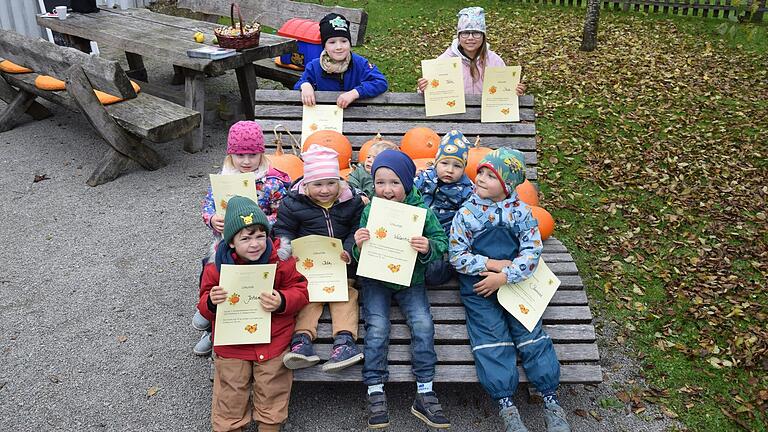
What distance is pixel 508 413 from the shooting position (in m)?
3.68

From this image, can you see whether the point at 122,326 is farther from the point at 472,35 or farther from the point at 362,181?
the point at 472,35

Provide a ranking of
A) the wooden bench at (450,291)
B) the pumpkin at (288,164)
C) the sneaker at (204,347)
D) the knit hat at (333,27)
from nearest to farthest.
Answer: the wooden bench at (450,291), the sneaker at (204,347), the pumpkin at (288,164), the knit hat at (333,27)

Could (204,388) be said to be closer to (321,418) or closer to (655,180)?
(321,418)

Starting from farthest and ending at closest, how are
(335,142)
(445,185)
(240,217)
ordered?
(335,142) → (445,185) → (240,217)

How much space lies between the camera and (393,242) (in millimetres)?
3918

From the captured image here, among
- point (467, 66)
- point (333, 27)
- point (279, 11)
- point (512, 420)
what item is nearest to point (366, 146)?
point (333, 27)

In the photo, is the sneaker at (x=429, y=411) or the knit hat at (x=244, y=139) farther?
the knit hat at (x=244, y=139)

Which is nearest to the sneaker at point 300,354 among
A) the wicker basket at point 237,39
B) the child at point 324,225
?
the child at point 324,225

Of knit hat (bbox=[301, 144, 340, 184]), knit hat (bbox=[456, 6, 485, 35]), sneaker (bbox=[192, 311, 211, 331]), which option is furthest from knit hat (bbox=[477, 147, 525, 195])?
sneaker (bbox=[192, 311, 211, 331])

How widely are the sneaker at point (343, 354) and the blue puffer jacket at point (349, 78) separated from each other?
2494 mm

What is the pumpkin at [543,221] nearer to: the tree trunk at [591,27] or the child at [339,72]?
the child at [339,72]

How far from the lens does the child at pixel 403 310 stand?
3.72 m

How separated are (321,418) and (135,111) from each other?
4401mm

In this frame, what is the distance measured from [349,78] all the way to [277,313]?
264cm
